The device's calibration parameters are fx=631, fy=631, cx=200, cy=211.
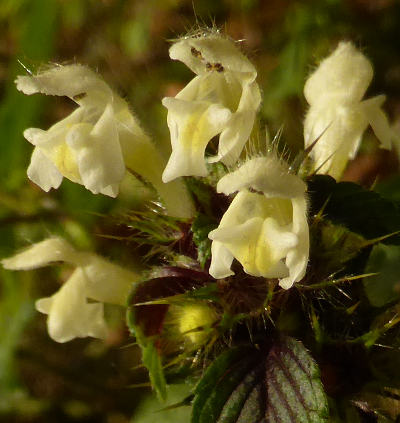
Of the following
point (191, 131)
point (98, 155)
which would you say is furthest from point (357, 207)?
point (98, 155)

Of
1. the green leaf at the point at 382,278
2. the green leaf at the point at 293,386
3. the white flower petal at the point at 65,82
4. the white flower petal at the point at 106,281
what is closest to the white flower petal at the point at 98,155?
the white flower petal at the point at 65,82

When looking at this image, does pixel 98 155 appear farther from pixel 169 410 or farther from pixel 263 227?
pixel 169 410

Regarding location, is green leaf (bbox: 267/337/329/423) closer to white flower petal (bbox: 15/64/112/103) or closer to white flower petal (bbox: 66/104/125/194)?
white flower petal (bbox: 66/104/125/194)

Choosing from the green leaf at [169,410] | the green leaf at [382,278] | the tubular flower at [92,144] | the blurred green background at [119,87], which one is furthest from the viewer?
the blurred green background at [119,87]

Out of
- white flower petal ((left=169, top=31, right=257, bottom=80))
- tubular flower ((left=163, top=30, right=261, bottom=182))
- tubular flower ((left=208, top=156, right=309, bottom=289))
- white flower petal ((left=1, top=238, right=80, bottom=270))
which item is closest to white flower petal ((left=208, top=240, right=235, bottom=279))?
tubular flower ((left=208, top=156, right=309, bottom=289))

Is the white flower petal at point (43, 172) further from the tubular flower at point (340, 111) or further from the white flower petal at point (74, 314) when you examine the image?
the tubular flower at point (340, 111)
